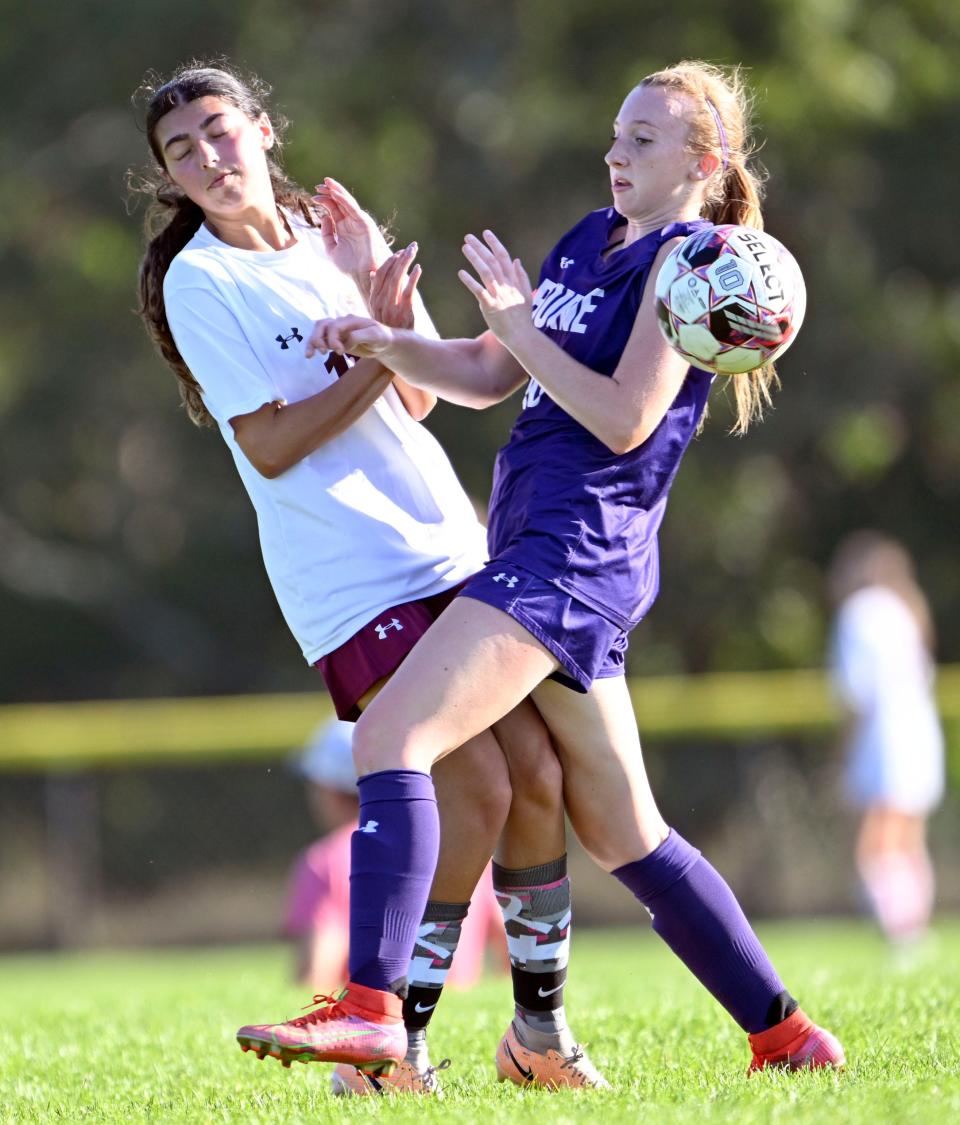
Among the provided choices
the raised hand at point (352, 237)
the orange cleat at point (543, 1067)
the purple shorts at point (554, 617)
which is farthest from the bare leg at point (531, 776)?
the raised hand at point (352, 237)

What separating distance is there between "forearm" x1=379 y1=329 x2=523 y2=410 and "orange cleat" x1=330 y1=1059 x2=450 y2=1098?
4.86 ft

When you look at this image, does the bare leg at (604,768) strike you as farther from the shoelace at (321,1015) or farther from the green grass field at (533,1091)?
the shoelace at (321,1015)

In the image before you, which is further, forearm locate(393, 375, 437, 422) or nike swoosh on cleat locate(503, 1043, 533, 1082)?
forearm locate(393, 375, 437, 422)

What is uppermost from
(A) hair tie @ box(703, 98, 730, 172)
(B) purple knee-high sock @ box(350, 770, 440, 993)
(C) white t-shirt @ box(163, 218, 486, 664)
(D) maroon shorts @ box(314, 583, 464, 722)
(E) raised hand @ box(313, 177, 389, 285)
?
(A) hair tie @ box(703, 98, 730, 172)

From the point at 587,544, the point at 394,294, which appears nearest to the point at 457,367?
the point at 394,294

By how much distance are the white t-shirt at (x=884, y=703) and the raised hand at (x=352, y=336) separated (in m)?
7.36

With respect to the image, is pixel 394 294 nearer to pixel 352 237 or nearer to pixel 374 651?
pixel 352 237

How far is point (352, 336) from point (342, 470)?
36 centimetres

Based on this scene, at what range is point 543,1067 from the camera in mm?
4203

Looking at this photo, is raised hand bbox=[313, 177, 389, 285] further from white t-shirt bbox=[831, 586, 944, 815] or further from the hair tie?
white t-shirt bbox=[831, 586, 944, 815]

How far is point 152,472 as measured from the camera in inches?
834

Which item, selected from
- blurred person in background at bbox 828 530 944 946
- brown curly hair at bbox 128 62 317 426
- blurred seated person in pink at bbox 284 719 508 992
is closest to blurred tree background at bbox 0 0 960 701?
blurred person in background at bbox 828 530 944 946

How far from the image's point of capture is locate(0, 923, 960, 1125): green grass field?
11.6ft

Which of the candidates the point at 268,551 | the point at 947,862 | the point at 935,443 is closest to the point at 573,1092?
the point at 268,551
